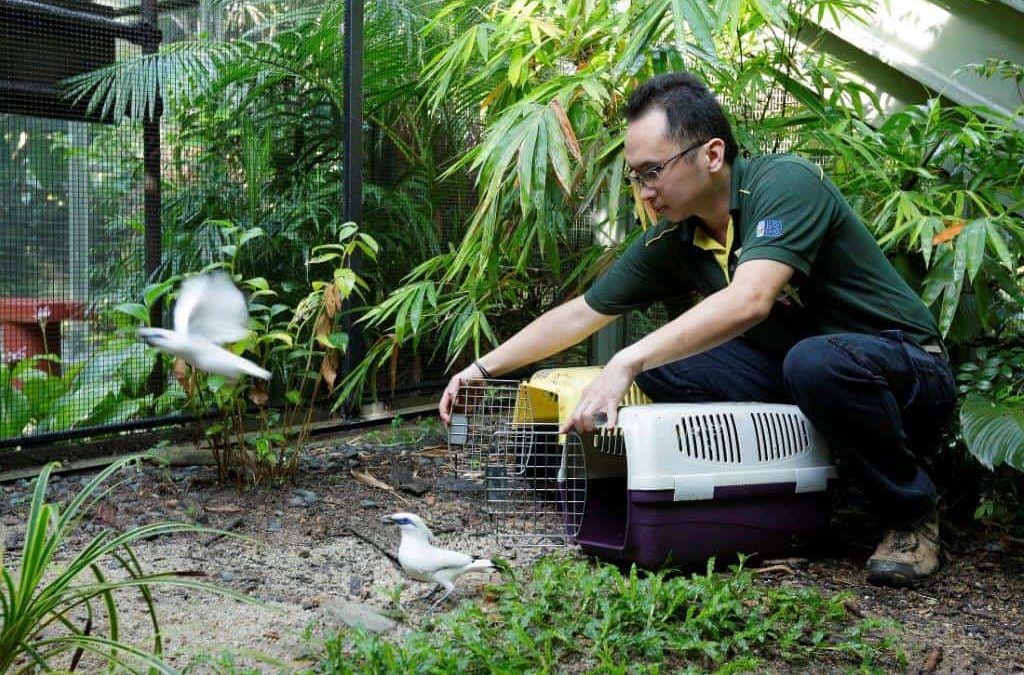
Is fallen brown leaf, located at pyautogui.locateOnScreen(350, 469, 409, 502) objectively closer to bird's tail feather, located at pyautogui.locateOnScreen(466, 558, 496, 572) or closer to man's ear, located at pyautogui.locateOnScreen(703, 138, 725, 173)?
bird's tail feather, located at pyautogui.locateOnScreen(466, 558, 496, 572)

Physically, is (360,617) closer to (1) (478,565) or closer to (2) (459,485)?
(1) (478,565)

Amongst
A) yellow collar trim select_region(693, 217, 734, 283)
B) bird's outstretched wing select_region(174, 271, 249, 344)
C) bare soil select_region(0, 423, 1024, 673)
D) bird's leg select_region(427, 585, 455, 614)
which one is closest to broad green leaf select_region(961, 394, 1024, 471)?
bare soil select_region(0, 423, 1024, 673)

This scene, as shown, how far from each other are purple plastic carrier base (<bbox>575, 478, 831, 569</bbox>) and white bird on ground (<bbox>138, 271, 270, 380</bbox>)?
92 cm

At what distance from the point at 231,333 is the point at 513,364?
831mm

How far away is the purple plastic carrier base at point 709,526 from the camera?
2391 mm

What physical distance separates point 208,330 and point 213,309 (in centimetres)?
5

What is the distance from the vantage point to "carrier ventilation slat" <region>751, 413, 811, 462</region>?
250 centimetres

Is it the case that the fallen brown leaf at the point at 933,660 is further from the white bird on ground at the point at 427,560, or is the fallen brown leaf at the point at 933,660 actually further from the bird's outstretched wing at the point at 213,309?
the bird's outstretched wing at the point at 213,309

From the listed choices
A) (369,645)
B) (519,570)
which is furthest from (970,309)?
(369,645)

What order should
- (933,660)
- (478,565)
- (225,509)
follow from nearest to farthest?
(933,660)
(478,565)
(225,509)

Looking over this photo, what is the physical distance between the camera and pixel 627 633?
204 centimetres

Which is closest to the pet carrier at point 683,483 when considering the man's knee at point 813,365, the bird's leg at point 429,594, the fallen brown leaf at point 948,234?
the man's knee at point 813,365

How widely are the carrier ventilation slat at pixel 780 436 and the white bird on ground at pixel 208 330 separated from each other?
1185 millimetres

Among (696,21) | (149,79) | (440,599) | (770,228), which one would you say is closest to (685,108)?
(770,228)
